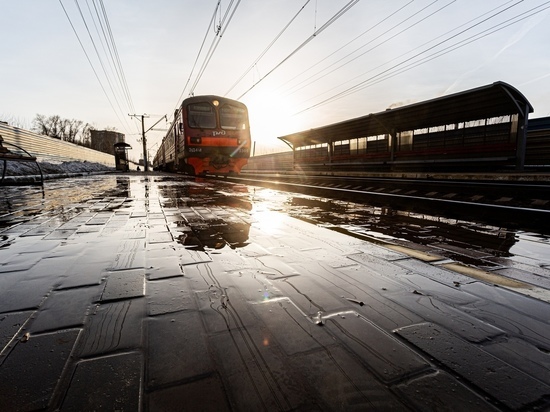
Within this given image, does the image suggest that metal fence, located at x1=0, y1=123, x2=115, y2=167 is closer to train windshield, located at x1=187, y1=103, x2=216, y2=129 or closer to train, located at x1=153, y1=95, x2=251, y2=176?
train, located at x1=153, y1=95, x2=251, y2=176

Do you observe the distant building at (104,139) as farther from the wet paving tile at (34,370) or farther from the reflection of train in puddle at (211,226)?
the wet paving tile at (34,370)

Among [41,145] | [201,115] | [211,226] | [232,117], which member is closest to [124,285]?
[211,226]

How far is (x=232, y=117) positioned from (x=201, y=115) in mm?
A: 1589

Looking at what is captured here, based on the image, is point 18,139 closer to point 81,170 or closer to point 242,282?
point 81,170

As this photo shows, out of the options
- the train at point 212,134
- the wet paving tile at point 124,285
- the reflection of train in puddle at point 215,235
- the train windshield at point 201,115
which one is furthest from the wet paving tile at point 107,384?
the train windshield at point 201,115

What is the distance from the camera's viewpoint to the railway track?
3906 mm

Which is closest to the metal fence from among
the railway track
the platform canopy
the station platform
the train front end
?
the train front end

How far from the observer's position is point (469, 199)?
20.8ft

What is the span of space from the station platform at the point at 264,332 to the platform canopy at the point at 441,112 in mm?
12622

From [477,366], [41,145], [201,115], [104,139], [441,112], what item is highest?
[104,139]

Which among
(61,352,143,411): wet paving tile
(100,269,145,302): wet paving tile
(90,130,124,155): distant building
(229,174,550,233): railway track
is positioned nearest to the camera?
(61,352,143,411): wet paving tile

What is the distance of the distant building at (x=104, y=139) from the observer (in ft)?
218

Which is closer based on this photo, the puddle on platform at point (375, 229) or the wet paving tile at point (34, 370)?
the wet paving tile at point (34, 370)

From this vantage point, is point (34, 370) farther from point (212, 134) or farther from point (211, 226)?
point (212, 134)
